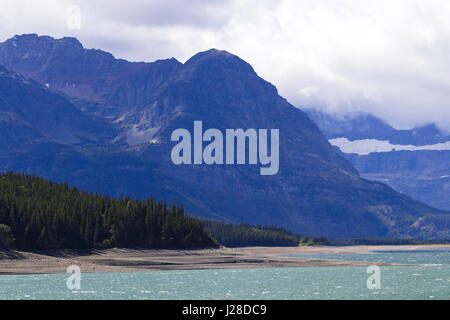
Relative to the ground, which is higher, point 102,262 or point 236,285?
point 102,262

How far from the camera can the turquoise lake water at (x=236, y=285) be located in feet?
→ 384

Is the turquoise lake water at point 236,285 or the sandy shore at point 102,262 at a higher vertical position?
the sandy shore at point 102,262

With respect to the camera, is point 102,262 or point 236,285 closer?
point 236,285

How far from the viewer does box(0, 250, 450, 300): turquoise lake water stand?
384 ft

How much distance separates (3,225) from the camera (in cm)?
18175

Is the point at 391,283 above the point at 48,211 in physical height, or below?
below

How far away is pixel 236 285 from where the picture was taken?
137 metres

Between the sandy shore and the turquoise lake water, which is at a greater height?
the sandy shore

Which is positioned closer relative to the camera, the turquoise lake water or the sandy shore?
the turquoise lake water

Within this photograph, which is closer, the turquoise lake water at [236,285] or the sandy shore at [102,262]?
the turquoise lake water at [236,285]
